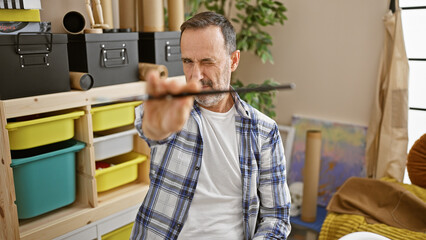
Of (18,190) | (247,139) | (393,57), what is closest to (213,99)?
(247,139)

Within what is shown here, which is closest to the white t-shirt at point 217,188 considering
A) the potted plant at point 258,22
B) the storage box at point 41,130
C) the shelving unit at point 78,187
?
the shelving unit at point 78,187

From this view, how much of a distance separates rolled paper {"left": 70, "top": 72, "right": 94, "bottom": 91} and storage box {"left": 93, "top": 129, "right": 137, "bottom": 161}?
0.26 meters

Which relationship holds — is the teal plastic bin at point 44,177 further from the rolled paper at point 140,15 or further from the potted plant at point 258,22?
the potted plant at point 258,22

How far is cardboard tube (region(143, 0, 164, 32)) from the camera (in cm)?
217

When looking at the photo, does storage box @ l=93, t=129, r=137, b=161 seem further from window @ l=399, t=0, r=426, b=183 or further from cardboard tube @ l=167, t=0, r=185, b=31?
window @ l=399, t=0, r=426, b=183

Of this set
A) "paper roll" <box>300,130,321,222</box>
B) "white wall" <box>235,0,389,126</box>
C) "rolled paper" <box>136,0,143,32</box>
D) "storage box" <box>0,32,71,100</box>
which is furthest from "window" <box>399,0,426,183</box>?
"storage box" <box>0,32,71,100</box>

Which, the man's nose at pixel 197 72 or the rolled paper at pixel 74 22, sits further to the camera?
the rolled paper at pixel 74 22

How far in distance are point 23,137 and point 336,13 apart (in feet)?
7.00

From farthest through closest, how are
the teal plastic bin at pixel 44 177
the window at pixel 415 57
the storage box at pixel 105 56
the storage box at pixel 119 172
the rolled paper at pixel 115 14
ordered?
the window at pixel 415 57 < the rolled paper at pixel 115 14 < the storage box at pixel 119 172 < the storage box at pixel 105 56 < the teal plastic bin at pixel 44 177

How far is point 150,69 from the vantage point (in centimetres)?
203

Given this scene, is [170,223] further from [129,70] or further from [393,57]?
[393,57]

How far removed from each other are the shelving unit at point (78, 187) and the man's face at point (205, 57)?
60cm

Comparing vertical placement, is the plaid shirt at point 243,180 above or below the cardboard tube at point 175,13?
below

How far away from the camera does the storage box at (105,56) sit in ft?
5.98
